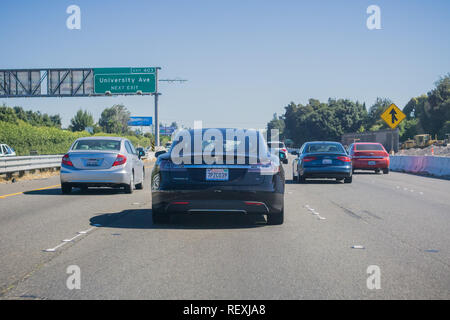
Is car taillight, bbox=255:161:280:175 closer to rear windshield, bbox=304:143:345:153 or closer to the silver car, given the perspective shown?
the silver car

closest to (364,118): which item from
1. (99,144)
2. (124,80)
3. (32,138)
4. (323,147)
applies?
(124,80)

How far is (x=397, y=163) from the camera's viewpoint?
33.7 m

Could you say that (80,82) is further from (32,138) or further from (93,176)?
(93,176)

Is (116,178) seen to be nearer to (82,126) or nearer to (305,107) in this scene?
(82,126)

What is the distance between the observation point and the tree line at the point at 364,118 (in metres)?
89.3

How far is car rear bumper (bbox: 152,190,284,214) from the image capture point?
887cm

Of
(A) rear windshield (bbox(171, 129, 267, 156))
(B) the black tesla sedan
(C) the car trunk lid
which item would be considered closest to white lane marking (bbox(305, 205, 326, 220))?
(B) the black tesla sedan

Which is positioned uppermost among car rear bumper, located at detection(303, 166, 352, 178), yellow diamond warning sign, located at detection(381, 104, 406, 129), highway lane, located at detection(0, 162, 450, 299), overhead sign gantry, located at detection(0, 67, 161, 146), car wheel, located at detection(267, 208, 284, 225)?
overhead sign gantry, located at detection(0, 67, 161, 146)

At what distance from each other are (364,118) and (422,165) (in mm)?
86555

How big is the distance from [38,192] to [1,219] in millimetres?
5967

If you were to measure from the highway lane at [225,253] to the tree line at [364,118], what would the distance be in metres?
80.1

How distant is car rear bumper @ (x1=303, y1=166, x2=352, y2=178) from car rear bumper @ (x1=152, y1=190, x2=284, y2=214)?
10863 millimetres

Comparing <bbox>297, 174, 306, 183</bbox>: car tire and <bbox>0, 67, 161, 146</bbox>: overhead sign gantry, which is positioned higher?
<bbox>0, 67, 161, 146</bbox>: overhead sign gantry
